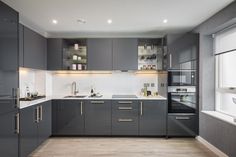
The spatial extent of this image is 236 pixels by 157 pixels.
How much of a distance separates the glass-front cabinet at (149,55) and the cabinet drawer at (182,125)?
1316 millimetres

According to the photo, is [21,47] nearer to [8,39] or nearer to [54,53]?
[8,39]

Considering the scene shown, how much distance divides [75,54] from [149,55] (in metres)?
1.85

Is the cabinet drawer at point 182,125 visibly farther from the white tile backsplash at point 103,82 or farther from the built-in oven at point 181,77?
Answer: the white tile backsplash at point 103,82

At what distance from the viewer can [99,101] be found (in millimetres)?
4492

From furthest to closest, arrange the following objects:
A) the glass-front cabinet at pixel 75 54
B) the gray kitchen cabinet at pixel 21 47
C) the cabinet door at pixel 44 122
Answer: the glass-front cabinet at pixel 75 54 → the cabinet door at pixel 44 122 → the gray kitchen cabinet at pixel 21 47

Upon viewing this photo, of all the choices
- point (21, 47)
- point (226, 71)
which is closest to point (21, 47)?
point (21, 47)

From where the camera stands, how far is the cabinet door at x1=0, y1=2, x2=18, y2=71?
7.82ft

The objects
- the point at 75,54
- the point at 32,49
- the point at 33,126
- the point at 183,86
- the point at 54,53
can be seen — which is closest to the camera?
the point at 33,126

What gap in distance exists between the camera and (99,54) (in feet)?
15.7

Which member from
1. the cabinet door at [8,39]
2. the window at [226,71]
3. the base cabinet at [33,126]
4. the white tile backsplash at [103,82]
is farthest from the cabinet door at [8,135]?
the window at [226,71]

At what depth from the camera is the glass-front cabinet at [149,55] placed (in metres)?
4.98

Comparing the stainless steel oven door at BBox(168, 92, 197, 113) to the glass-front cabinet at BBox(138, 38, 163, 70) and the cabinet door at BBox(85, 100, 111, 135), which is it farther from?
the cabinet door at BBox(85, 100, 111, 135)

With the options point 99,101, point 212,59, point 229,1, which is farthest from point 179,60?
point 99,101

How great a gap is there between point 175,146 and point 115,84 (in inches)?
81.3
